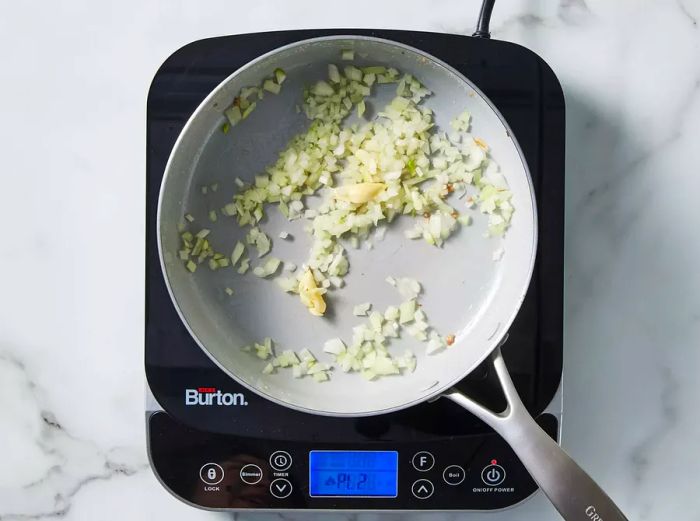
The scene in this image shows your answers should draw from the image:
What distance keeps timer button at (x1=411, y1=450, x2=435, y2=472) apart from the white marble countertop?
0.34 ft

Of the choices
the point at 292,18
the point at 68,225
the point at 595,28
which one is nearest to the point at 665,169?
the point at 595,28

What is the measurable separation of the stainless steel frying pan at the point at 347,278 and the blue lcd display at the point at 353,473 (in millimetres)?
71

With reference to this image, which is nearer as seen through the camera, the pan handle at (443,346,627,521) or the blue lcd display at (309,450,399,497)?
the pan handle at (443,346,627,521)

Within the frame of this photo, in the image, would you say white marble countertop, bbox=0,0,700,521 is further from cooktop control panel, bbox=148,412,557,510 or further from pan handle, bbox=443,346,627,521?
pan handle, bbox=443,346,627,521

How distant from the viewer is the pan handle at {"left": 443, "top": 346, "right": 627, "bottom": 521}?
666 millimetres

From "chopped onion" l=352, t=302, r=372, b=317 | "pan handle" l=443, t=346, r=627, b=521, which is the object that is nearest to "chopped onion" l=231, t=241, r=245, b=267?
"chopped onion" l=352, t=302, r=372, b=317

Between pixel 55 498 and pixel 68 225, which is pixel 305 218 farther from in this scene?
pixel 55 498

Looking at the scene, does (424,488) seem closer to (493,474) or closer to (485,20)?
(493,474)

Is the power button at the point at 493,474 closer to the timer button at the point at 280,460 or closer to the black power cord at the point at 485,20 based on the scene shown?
the timer button at the point at 280,460

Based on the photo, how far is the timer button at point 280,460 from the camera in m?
0.77

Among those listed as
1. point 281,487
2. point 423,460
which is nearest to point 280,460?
point 281,487

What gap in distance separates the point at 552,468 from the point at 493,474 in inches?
4.7

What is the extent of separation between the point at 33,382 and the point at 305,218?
329 millimetres

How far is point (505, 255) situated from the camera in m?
0.75
